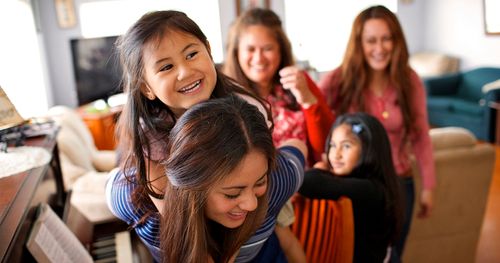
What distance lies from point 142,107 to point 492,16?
83 centimetres

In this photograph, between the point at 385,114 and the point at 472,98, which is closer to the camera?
the point at 385,114

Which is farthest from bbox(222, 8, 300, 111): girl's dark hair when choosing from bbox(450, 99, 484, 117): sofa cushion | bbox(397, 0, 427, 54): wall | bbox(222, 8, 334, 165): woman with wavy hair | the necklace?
bbox(450, 99, 484, 117): sofa cushion

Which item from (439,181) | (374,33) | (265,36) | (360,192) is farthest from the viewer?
(439,181)

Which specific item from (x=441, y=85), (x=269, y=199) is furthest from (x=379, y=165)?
(x=441, y=85)

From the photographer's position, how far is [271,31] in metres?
1.45

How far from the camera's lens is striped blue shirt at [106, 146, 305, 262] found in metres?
0.83

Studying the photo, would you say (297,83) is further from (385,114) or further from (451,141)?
(451,141)

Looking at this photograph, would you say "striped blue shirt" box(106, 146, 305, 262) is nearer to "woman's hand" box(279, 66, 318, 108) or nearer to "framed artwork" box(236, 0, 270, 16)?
"woman's hand" box(279, 66, 318, 108)

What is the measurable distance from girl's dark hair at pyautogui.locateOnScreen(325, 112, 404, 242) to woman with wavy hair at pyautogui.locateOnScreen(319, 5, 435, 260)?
310 mm

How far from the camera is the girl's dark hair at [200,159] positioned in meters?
0.71

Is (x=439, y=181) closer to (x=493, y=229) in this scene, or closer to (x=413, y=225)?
(x=413, y=225)

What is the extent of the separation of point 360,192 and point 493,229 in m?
1.93

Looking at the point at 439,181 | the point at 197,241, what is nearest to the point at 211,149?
the point at 197,241

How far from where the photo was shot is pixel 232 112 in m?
0.73
